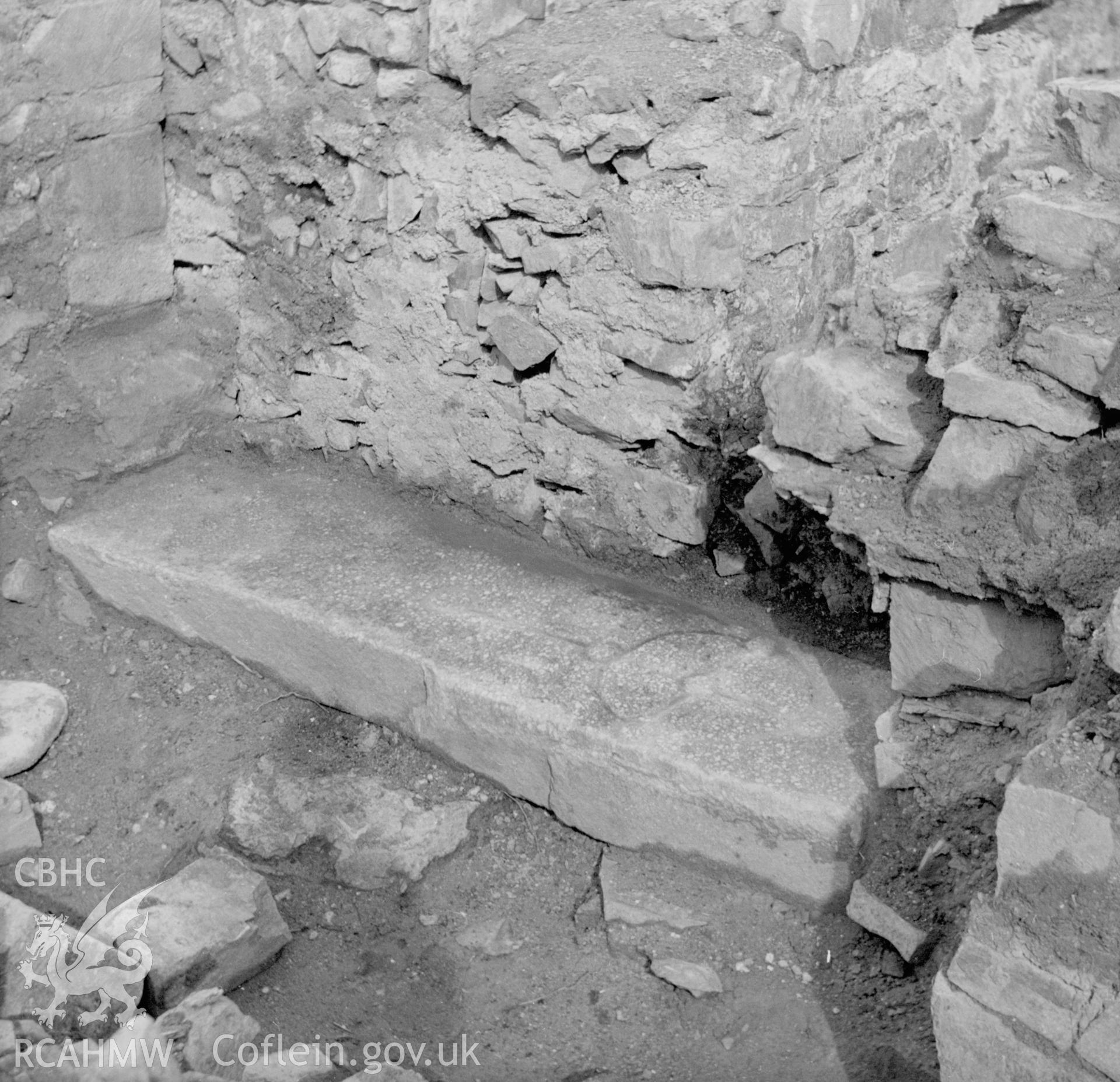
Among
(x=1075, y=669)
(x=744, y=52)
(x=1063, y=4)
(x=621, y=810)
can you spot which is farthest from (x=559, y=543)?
(x=1063, y=4)

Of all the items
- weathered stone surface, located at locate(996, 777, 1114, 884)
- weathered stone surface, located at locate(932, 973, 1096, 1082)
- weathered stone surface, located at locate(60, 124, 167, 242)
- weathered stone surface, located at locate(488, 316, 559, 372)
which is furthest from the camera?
weathered stone surface, located at locate(60, 124, 167, 242)

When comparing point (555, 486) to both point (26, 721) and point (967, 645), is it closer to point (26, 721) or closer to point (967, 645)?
point (967, 645)

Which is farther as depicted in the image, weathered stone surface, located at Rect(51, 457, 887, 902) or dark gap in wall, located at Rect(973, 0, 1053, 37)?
dark gap in wall, located at Rect(973, 0, 1053, 37)

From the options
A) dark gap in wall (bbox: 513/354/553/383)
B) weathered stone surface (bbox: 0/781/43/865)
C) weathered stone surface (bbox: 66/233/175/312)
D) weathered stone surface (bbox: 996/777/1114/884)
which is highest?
weathered stone surface (bbox: 996/777/1114/884)

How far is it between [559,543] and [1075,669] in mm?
1692

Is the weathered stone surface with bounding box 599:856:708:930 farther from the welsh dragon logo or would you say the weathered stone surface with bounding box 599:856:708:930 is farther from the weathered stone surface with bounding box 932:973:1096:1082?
the welsh dragon logo

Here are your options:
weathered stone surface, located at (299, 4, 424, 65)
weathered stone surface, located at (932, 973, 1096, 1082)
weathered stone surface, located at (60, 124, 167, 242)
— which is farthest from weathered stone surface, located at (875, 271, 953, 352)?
weathered stone surface, located at (60, 124, 167, 242)

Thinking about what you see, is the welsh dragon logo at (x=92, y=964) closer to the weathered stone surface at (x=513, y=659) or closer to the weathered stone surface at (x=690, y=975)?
the weathered stone surface at (x=513, y=659)

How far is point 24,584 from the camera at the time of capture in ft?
13.2

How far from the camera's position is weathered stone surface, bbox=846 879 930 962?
2.83 m

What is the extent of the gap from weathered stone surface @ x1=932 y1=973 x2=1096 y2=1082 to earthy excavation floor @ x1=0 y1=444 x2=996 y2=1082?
1.03 feet

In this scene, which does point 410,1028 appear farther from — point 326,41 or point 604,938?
point 326,41

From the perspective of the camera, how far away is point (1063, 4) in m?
3.95

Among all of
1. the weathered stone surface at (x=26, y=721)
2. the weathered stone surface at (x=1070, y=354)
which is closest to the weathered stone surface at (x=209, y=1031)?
the weathered stone surface at (x=26, y=721)
